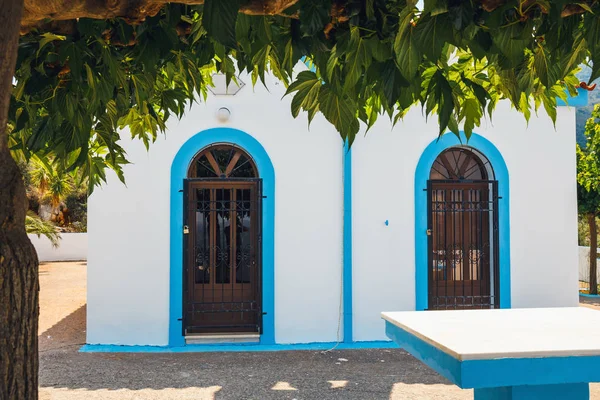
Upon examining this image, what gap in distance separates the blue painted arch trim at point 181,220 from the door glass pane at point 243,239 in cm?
25

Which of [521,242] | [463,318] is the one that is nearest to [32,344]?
[463,318]

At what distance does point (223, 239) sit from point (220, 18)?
6.10 meters

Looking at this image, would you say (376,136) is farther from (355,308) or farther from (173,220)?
(173,220)

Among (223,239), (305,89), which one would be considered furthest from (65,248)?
(305,89)

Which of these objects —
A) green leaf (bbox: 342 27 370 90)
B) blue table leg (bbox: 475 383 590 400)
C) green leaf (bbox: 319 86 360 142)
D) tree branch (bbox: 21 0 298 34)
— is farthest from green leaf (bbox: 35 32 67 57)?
blue table leg (bbox: 475 383 590 400)

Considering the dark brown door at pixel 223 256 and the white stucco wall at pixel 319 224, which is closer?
the white stucco wall at pixel 319 224

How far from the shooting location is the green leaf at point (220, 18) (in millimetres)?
1567

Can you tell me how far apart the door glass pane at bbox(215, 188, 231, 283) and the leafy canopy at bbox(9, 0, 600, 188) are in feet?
14.6

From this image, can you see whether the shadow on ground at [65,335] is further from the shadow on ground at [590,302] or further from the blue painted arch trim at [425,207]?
the shadow on ground at [590,302]

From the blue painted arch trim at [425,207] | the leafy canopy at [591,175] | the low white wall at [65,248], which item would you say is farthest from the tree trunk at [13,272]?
the low white wall at [65,248]

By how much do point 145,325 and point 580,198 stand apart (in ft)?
34.2

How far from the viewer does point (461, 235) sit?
7.77 meters

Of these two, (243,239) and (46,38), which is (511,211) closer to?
(243,239)

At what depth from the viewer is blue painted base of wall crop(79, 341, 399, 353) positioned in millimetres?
7199
